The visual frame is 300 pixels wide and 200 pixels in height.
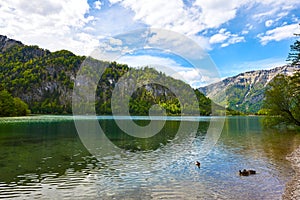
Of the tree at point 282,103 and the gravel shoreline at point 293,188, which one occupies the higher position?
the tree at point 282,103

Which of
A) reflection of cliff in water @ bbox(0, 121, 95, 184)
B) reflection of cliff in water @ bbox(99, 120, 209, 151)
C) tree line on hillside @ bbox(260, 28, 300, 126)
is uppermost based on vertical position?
tree line on hillside @ bbox(260, 28, 300, 126)

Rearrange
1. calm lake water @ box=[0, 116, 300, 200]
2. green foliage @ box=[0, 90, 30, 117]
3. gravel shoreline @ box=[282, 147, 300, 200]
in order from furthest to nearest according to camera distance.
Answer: green foliage @ box=[0, 90, 30, 117] → calm lake water @ box=[0, 116, 300, 200] → gravel shoreline @ box=[282, 147, 300, 200]

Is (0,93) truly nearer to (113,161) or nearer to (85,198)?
(113,161)

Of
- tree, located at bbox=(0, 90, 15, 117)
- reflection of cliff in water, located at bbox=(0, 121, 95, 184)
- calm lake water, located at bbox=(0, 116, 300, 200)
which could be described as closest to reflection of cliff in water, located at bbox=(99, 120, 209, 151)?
calm lake water, located at bbox=(0, 116, 300, 200)

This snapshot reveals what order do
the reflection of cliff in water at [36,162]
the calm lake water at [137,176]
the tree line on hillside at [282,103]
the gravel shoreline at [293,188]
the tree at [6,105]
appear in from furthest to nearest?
the tree at [6,105]
the tree line on hillside at [282,103]
the reflection of cliff in water at [36,162]
the calm lake water at [137,176]
the gravel shoreline at [293,188]

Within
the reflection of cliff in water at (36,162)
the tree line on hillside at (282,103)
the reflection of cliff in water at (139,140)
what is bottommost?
the reflection of cliff in water at (139,140)

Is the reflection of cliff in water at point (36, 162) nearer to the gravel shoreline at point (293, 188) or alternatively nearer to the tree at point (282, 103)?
the gravel shoreline at point (293, 188)

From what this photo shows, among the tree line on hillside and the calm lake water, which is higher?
the tree line on hillside

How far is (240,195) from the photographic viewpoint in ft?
57.3

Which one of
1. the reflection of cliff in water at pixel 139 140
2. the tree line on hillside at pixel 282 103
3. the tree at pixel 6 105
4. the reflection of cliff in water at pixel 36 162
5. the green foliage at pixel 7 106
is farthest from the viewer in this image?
the green foliage at pixel 7 106

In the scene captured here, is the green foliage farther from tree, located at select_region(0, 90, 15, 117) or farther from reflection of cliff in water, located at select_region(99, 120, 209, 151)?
reflection of cliff in water, located at select_region(99, 120, 209, 151)

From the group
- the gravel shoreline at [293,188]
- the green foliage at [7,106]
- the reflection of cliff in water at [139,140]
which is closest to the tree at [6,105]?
the green foliage at [7,106]

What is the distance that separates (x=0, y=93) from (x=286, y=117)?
128m

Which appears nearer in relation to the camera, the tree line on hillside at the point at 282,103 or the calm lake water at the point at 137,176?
the calm lake water at the point at 137,176
